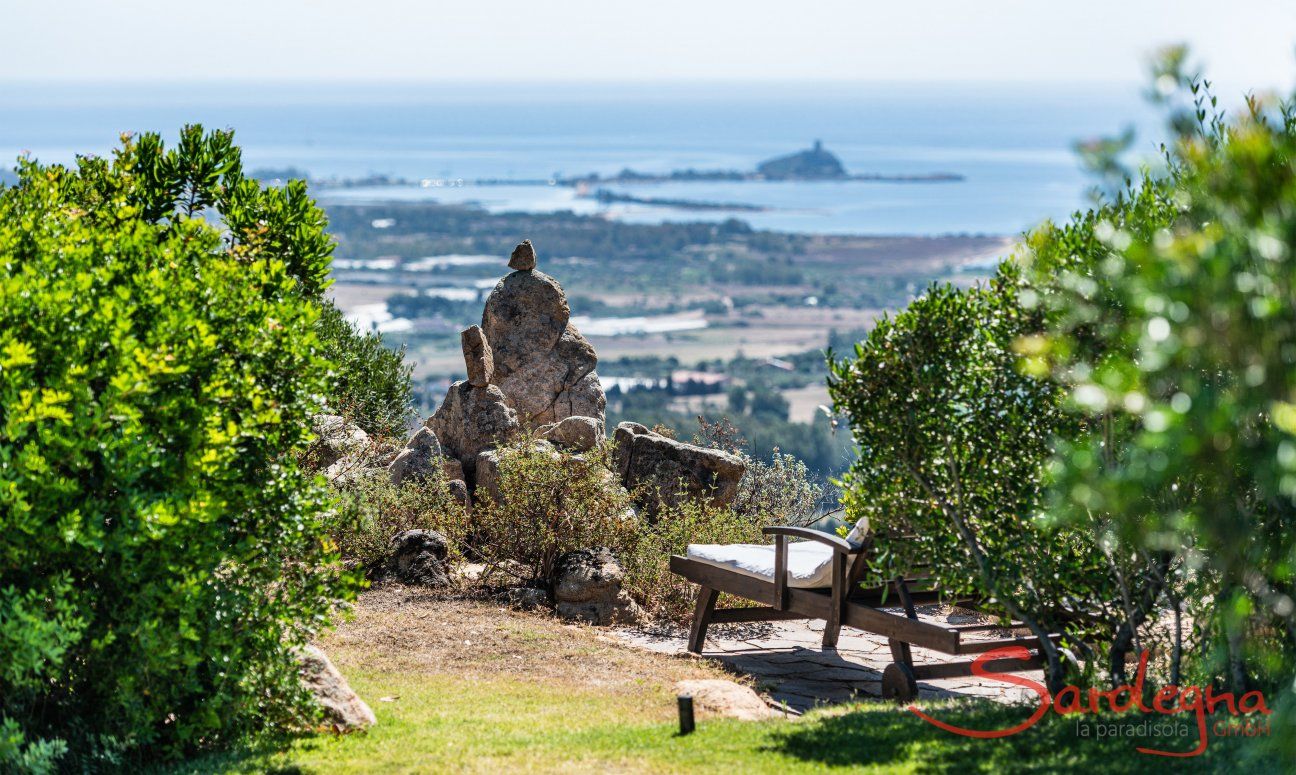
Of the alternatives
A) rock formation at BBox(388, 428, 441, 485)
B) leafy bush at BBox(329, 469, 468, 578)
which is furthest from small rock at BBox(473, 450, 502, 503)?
rock formation at BBox(388, 428, 441, 485)

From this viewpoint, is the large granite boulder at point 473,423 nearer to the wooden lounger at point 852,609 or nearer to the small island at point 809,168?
the wooden lounger at point 852,609

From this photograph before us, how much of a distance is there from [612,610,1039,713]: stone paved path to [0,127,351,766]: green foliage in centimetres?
273

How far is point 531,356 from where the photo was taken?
11.6 m

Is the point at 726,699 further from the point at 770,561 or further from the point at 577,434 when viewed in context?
the point at 577,434

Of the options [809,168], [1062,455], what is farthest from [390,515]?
[809,168]

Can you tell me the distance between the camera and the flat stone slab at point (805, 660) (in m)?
6.75

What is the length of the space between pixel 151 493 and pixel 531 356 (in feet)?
23.1

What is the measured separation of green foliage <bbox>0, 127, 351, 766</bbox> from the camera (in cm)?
449

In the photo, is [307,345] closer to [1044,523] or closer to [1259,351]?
[1044,523]

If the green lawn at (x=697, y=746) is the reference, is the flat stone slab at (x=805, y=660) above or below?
below

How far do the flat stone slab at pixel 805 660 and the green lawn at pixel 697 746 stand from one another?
2.49 feet

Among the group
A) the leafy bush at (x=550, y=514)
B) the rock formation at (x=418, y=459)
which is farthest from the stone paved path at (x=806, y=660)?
the rock formation at (x=418, y=459)

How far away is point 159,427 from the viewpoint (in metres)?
4.78

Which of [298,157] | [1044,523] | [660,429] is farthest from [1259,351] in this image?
[298,157]
